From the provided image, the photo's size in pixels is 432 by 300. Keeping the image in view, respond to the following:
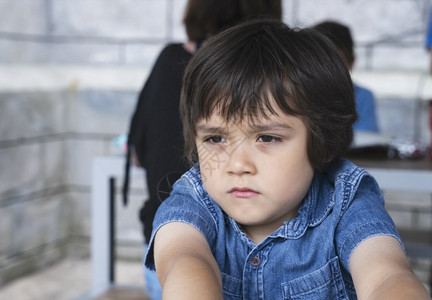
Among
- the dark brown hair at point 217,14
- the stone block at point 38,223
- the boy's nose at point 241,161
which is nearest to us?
the boy's nose at point 241,161

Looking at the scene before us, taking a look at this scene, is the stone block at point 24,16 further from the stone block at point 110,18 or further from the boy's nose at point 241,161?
the boy's nose at point 241,161

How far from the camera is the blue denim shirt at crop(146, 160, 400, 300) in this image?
112 centimetres

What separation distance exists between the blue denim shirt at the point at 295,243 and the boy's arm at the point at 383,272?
0.17 feet

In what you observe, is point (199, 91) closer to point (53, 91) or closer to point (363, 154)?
point (363, 154)

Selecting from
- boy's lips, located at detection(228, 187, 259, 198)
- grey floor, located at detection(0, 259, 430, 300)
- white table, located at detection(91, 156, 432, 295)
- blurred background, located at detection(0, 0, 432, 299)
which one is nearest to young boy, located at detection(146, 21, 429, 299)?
boy's lips, located at detection(228, 187, 259, 198)

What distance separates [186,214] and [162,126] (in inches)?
25.1

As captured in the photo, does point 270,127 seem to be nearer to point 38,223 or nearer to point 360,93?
point 360,93

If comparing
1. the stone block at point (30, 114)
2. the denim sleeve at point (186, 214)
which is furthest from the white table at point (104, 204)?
the stone block at point (30, 114)

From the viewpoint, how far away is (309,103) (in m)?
1.11

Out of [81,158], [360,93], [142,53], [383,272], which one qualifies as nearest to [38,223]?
[81,158]

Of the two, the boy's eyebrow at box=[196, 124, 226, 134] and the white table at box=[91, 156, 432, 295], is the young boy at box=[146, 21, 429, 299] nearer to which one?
the boy's eyebrow at box=[196, 124, 226, 134]

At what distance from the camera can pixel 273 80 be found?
1.08m

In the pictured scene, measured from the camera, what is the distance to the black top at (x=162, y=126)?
1672 mm

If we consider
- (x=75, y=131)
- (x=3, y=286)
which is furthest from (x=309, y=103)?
(x=75, y=131)
